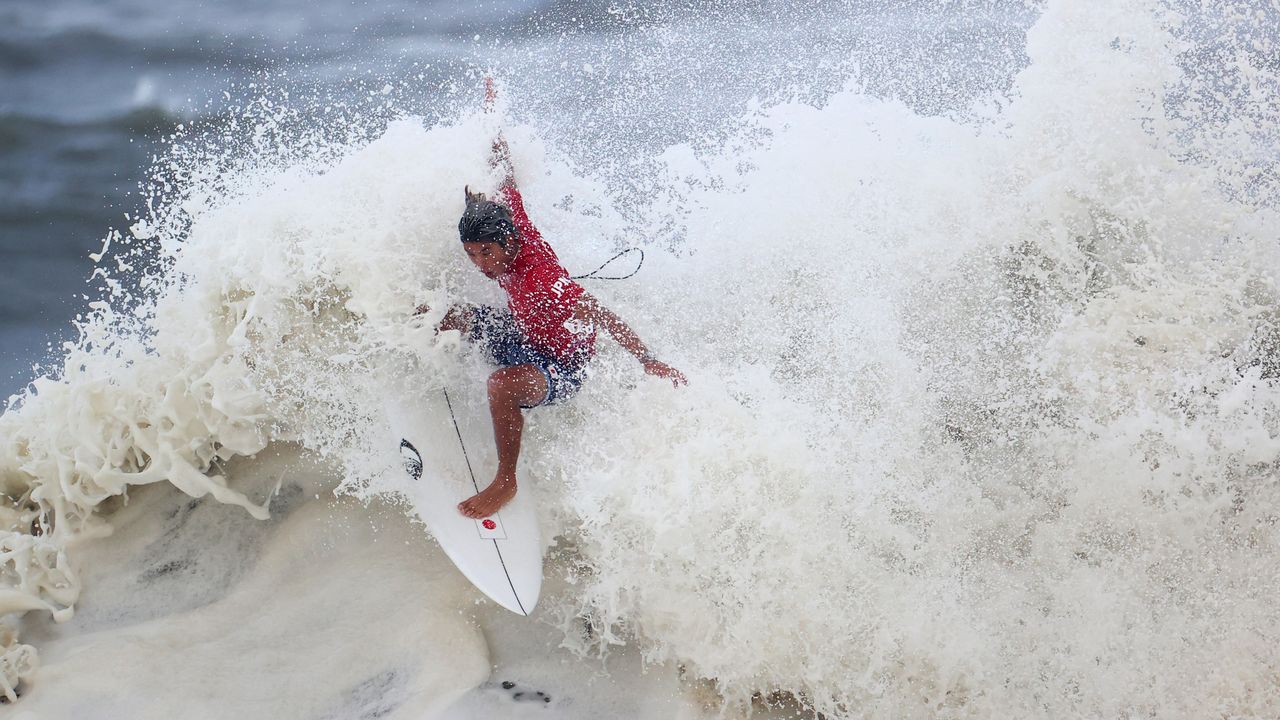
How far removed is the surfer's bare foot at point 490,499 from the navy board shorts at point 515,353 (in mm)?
294

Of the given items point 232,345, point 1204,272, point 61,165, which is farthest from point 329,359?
point 1204,272

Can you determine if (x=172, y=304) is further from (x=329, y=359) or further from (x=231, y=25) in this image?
(x=231, y=25)

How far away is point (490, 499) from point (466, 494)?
10 centimetres

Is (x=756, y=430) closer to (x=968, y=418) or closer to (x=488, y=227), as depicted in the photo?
(x=968, y=418)

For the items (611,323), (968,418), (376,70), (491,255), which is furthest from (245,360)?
(968,418)

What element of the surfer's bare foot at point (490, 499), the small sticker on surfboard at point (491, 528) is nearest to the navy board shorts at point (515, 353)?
the surfer's bare foot at point (490, 499)

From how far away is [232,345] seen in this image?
2.94 m

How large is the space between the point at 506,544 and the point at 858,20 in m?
2.90

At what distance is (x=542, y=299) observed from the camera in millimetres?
2662

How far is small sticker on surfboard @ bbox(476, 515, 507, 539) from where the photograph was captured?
2746 mm

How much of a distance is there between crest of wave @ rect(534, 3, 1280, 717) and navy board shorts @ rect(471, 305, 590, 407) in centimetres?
14

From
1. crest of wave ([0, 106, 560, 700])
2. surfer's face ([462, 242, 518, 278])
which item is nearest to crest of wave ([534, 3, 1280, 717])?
surfer's face ([462, 242, 518, 278])

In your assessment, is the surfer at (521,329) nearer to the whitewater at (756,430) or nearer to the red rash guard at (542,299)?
the red rash guard at (542,299)

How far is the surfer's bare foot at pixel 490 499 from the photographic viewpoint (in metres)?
2.77
